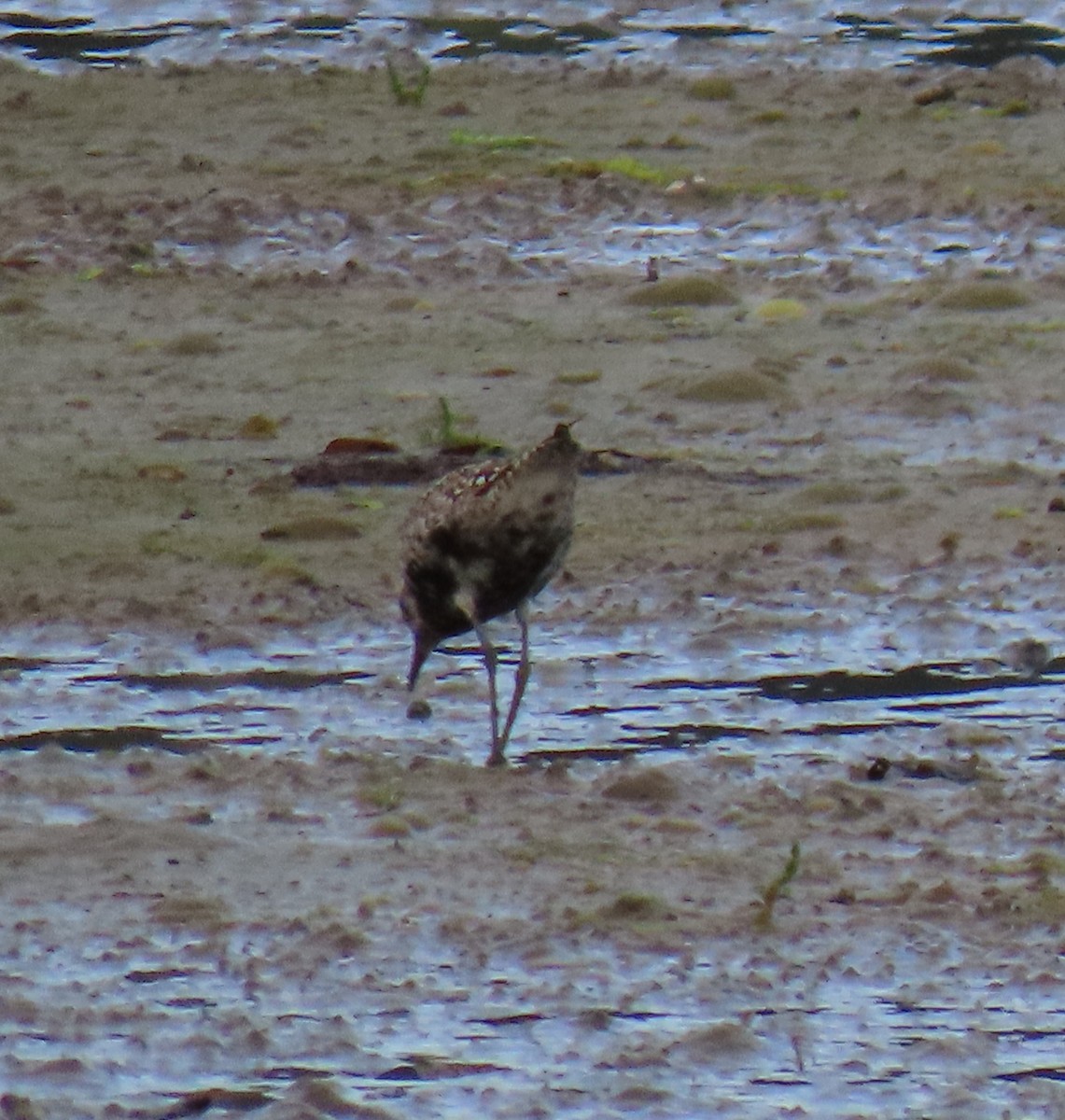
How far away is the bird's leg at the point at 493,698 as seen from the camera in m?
6.39

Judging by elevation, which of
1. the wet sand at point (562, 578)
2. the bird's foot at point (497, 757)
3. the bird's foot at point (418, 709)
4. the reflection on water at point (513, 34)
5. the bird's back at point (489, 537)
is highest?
the reflection on water at point (513, 34)

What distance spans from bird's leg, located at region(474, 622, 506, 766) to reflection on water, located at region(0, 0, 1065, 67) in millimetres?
9283

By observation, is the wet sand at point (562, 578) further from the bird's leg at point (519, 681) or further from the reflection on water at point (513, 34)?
the reflection on water at point (513, 34)

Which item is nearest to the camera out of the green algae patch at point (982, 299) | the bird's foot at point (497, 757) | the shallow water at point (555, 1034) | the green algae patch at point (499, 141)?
the shallow water at point (555, 1034)

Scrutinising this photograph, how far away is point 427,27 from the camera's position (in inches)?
661

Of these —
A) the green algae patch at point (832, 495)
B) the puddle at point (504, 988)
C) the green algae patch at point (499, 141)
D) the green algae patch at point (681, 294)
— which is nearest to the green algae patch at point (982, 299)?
the green algae patch at point (681, 294)

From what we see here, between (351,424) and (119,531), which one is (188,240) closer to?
(351,424)

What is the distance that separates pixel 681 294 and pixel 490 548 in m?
4.14

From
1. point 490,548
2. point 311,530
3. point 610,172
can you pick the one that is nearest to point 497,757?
point 490,548

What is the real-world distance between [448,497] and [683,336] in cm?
358

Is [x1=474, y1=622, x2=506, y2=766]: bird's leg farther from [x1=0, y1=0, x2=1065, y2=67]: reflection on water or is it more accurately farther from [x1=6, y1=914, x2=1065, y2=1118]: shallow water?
[x1=0, y1=0, x2=1065, y2=67]: reflection on water

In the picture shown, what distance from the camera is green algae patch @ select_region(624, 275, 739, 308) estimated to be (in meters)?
10.5

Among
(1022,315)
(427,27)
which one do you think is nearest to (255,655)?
(1022,315)

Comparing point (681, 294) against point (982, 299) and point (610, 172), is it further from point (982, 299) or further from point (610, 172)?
point (610, 172)
